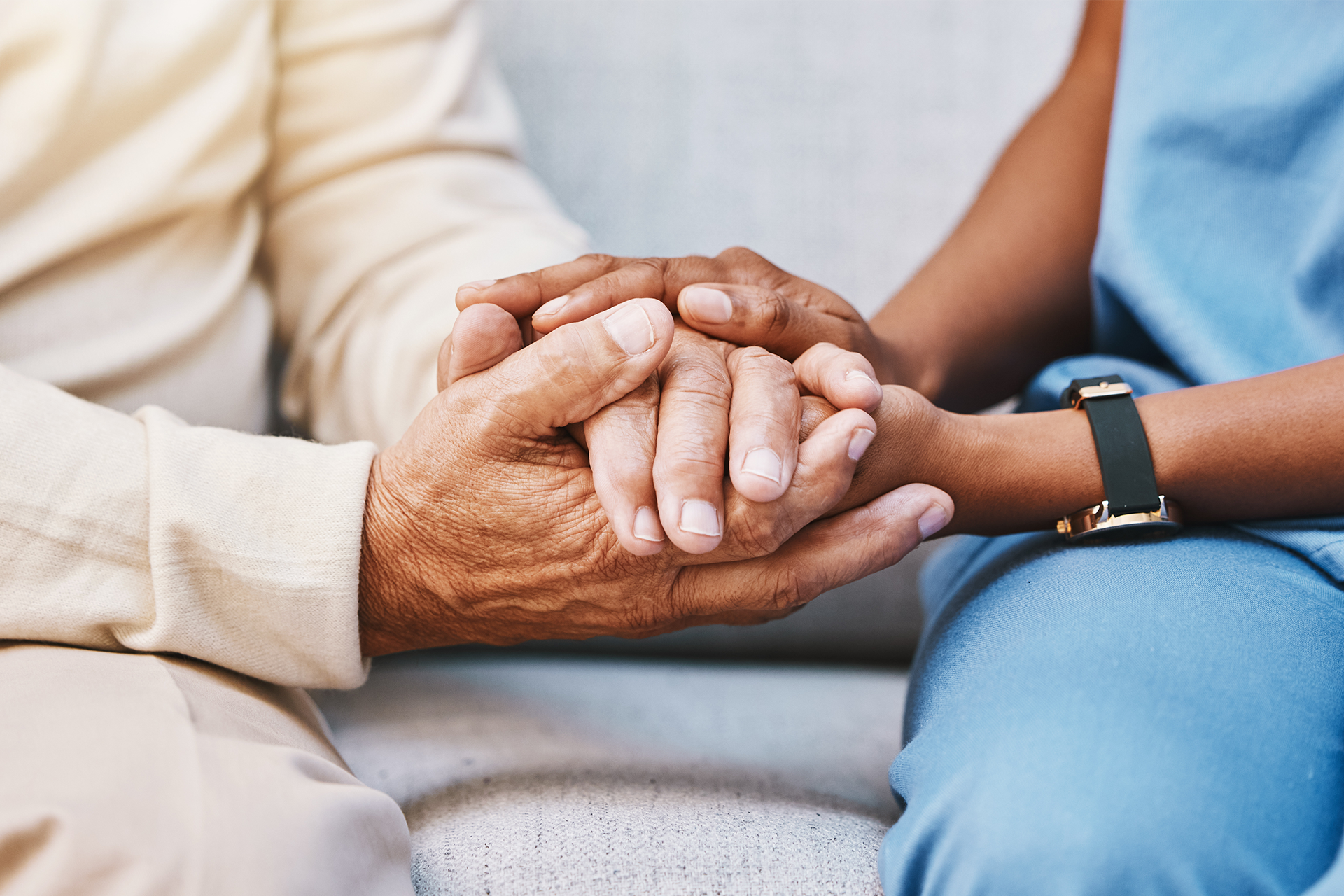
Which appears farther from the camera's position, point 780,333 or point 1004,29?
point 1004,29

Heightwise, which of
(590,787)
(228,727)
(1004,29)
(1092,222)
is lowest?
(590,787)

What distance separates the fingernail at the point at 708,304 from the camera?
669mm

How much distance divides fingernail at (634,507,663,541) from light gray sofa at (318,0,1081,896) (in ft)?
0.78

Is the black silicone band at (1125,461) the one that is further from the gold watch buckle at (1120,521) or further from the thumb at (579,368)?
the thumb at (579,368)

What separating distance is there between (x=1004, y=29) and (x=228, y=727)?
1.16 meters

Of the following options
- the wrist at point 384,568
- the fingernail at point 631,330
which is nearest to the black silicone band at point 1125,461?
the fingernail at point 631,330

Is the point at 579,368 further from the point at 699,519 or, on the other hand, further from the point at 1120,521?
the point at 1120,521

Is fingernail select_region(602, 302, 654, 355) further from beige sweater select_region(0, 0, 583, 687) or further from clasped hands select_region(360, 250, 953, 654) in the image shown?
beige sweater select_region(0, 0, 583, 687)

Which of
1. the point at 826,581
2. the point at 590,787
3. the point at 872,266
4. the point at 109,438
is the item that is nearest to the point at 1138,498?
the point at 826,581

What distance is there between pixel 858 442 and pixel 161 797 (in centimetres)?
43

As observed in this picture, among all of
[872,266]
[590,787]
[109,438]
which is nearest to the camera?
[109,438]

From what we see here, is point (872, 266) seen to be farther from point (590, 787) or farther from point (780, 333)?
point (590, 787)

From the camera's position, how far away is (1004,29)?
1.16 metres

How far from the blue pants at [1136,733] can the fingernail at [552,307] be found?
14.6 inches
